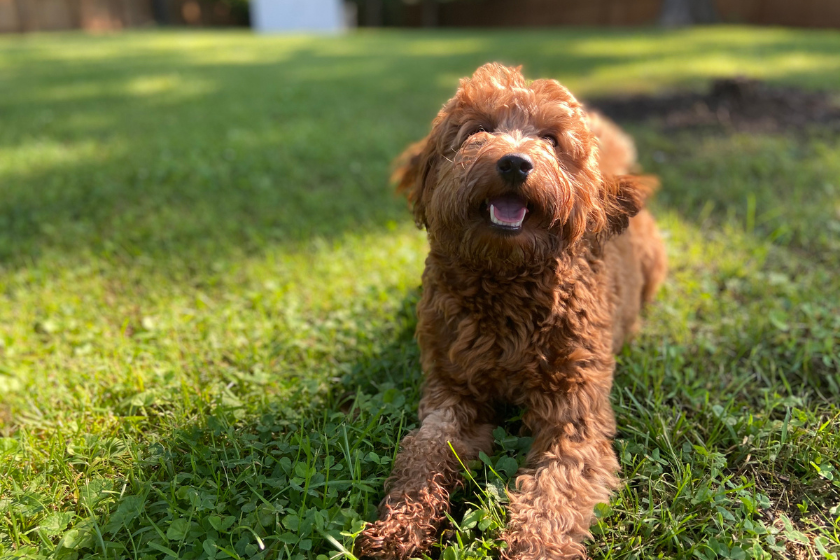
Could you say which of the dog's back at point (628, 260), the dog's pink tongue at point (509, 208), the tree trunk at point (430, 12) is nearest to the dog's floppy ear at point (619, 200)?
the dog's back at point (628, 260)

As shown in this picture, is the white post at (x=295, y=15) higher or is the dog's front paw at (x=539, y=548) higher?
the white post at (x=295, y=15)

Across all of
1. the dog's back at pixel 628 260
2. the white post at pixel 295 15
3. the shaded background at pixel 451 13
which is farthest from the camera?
the white post at pixel 295 15

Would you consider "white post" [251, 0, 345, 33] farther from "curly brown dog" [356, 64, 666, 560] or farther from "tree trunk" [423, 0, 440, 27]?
"curly brown dog" [356, 64, 666, 560]

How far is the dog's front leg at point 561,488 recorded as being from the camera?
2.02 meters

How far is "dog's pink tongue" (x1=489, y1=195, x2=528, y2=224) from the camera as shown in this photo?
7.52 feet

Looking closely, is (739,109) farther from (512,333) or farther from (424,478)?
(424,478)

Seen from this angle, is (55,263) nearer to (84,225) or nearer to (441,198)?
(84,225)

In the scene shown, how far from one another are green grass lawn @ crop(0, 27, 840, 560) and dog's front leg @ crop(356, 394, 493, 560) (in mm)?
85

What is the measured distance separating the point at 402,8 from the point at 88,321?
144 feet

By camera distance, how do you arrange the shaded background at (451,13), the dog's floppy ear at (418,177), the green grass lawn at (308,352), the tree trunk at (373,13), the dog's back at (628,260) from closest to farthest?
the green grass lawn at (308,352)
the dog's floppy ear at (418,177)
the dog's back at (628,260)
the shaded background at (451,13)
the tree trunk at (373,13)

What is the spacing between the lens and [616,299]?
2848mm

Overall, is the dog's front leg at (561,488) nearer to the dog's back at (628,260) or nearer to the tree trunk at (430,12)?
the dog's back at (628,260)

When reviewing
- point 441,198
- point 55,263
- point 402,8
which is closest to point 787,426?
point 441,198

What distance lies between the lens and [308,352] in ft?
10.7
